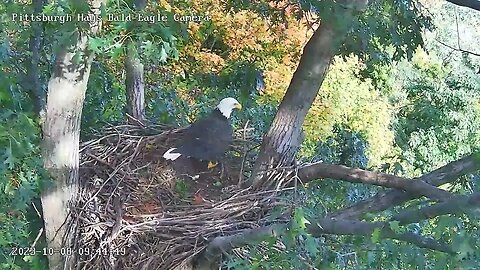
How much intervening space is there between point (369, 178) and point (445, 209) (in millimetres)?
1047

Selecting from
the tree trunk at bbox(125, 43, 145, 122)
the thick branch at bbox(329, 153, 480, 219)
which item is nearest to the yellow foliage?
the tree trunk at bbox(125, 43, 145, 122)

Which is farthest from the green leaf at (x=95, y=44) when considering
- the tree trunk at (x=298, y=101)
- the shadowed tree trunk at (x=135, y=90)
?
the shadowed tree trunk at (x=135, y=90)

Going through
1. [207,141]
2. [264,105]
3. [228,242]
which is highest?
[264,105]

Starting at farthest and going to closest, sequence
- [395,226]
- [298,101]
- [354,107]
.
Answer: [354,107]
[298,101]
[395,226]

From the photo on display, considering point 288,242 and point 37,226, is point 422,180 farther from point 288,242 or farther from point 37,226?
point 37,226

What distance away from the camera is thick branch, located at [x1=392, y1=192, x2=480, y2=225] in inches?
70.6

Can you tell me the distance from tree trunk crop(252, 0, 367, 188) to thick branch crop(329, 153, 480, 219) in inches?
18.5

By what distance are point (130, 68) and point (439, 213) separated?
2.29 meters

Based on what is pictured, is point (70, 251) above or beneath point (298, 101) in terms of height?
beneath

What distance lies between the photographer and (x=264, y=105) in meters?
5.66

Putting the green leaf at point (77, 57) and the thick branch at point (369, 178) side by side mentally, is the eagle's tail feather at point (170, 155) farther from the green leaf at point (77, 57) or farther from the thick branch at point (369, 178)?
the green leaf at point (77, 57)

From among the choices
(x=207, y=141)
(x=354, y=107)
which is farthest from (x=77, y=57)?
(x=354, y=107)

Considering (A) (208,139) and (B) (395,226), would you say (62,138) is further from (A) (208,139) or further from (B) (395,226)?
(B) (395,226)

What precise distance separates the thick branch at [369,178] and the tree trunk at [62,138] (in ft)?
3.37
